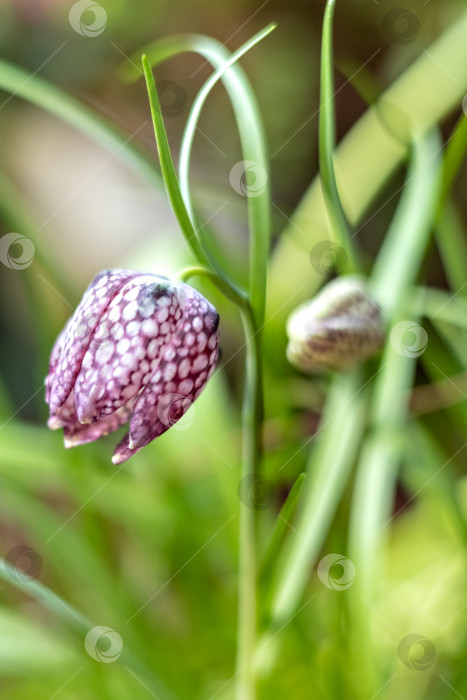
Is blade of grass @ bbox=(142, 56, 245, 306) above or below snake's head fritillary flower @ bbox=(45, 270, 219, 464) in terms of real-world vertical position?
above

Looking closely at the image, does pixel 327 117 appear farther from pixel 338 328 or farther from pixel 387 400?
pixel 387 400

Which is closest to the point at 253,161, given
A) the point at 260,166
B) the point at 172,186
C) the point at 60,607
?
the point at 260,166

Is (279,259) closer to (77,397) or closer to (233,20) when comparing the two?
(77,397)

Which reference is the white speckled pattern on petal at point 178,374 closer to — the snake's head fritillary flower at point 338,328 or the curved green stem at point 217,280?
the curved green stem at point 217,280

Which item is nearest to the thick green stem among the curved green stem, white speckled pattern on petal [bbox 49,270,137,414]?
the curved green stem

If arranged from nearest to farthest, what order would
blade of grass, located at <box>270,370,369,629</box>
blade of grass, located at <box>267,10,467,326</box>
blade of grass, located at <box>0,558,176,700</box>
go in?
blade of grass, located at <box>0,558,176,700</box>, blade of grass, located at <box>270,370,369,629</box>, blade of grass, located at <box>267,10,467,326</box>

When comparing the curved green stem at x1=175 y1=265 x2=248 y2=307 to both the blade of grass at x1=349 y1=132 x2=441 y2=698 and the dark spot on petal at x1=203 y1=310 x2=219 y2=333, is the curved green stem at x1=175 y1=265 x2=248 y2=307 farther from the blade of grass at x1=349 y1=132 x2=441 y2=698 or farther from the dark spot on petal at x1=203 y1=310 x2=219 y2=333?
the blade of grass at x1=349 y1=132 x2=441 y2=698

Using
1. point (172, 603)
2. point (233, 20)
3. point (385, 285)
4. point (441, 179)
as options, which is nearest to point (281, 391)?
point (385, 285)
